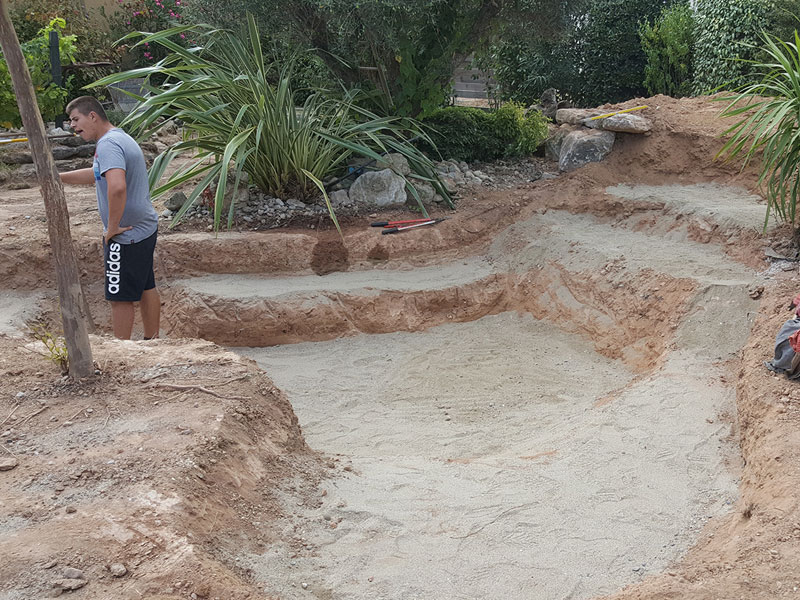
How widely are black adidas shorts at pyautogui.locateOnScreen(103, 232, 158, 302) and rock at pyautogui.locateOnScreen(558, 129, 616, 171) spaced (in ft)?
15.1

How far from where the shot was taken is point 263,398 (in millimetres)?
3699

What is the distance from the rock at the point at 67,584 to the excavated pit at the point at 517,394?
574mm

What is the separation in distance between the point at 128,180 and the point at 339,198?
108 inches

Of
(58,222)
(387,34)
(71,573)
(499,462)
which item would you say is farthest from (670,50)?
(71,573)

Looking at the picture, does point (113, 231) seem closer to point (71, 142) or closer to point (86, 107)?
point (86, 107)

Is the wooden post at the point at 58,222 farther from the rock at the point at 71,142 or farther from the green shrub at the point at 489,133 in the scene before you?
the rock at the point at 71,142

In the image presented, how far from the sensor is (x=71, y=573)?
232 cm

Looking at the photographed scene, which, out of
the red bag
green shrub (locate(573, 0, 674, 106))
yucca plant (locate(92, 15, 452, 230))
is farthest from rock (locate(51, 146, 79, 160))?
the red bag

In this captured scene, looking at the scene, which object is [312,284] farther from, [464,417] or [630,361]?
[630,361]

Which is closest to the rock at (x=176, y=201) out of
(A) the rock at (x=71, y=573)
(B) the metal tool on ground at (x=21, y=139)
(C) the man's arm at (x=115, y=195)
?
(C) the man's arm at (x=115, y=195)

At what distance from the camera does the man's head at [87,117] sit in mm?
4402

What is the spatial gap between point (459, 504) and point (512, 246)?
3.87 metres

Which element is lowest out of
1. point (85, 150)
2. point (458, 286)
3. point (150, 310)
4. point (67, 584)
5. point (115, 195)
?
point (67, 584)

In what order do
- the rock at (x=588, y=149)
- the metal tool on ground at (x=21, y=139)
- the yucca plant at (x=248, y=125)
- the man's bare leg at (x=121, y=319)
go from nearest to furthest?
the man's bare leg at (x=121, y=319) → the yucca plant at (x=248, y=125) → the rock at (x=588, y=149) → the metal tool on ground at (x=21, y=139)
